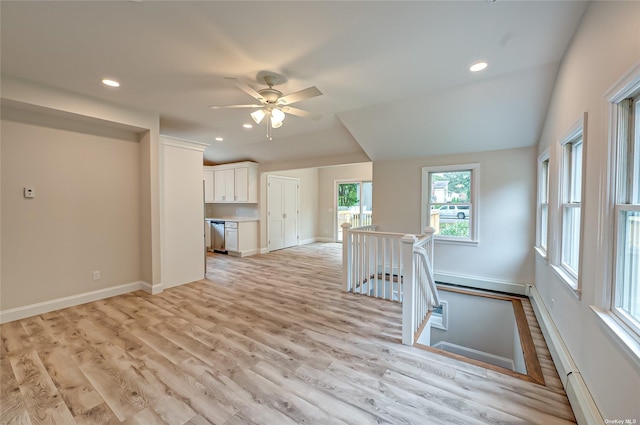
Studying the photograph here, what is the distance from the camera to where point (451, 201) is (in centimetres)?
448

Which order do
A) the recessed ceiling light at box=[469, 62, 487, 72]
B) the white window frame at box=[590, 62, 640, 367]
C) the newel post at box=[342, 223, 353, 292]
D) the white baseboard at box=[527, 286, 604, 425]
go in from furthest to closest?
the newel post at box=[342, 223, 353, 292], the recessed ceiling light at box=[469, 62, 487, 72], the white baseboard at box=[527, 286, 604, 425], the white window frame at box=[590, 62, 640, 367]

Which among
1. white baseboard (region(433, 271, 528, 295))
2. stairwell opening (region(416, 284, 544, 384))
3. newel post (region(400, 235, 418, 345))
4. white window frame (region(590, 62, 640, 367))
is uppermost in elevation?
white window frame (region(590, 62, 640, 367))

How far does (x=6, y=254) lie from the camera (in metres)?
2.86

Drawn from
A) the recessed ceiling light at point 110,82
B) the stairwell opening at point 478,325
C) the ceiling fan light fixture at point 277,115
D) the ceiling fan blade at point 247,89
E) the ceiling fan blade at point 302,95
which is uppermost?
the recessed ceiling light at point 110,82

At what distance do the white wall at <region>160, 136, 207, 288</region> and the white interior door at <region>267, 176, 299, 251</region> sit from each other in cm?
276

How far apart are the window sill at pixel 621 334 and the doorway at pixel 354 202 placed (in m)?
6.77

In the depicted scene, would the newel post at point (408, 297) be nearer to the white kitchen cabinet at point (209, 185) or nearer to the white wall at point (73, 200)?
the white wall at point (73, 200)

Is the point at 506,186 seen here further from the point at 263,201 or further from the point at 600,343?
the point at 263,201

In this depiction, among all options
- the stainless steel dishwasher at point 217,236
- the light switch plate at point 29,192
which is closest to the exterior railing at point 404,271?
the light switch plate at point 29,192

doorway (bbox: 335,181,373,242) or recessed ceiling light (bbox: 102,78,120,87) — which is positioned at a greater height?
recessed ceiling light (bbox: 102,78,120,87)

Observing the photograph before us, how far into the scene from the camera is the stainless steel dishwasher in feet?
22.7

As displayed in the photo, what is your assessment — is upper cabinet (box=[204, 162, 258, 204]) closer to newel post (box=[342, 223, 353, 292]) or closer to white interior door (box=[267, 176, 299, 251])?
white interior door (box=[267, 176, 299, 251])

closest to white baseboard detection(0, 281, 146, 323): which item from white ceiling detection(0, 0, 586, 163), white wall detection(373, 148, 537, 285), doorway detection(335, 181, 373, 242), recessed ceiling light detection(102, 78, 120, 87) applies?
white ceiling detection(0, 0, 586, 163)

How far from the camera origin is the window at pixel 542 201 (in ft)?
11.0
